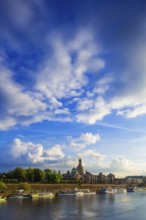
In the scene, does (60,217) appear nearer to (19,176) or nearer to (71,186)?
(19,176)

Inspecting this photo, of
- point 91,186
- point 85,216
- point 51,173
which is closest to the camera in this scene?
point 85,216

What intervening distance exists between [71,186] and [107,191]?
19.1 metres

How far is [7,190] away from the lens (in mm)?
112875

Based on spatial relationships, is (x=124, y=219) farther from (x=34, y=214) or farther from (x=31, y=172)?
(x=31, y=172)

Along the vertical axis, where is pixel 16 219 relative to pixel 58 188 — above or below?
below

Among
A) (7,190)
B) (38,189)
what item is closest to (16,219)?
(7,190)

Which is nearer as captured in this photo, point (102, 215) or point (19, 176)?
point (102, 215)

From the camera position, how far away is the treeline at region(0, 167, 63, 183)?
13362cm

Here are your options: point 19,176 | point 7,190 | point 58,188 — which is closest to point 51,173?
point 58,188

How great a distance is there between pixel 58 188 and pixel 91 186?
25.4m

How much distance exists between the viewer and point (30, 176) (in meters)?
137

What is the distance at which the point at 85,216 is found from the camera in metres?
53.4

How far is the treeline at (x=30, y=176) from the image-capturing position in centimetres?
13362

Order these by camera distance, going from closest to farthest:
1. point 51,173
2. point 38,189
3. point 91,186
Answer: point 38,189, point 51,173, point 91,186
